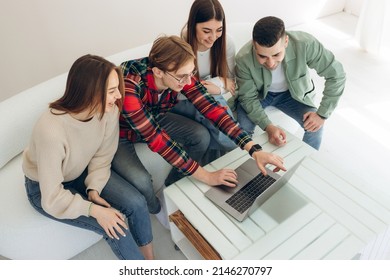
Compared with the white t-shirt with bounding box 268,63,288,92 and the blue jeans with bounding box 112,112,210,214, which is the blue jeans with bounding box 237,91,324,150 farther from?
the blue jeans with bounding box 112,112,210,214

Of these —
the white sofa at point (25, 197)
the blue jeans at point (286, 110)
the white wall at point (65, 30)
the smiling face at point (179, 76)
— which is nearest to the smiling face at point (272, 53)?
the blue jeans at point (286, 110)

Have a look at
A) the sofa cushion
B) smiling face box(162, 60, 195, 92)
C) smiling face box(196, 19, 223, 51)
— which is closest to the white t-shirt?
smiling face box(196, 19, 223, 51)

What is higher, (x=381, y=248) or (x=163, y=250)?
(x=381, y=248)

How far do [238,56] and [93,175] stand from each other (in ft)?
3.20

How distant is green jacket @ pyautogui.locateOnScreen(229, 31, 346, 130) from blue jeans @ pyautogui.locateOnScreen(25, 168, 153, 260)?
75cm

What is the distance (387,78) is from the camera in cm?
293

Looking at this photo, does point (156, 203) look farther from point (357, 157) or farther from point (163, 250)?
point (357, 157)

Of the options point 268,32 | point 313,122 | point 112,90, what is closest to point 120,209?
point 112,90

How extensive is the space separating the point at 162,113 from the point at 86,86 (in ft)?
1.82

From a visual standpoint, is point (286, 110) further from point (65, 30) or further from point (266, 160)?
Answer: point (65, 30)

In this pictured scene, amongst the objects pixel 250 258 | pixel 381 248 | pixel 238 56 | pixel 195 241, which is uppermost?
pixel 238 56

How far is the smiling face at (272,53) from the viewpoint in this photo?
1.68 metres

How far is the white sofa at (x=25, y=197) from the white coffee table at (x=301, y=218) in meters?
0.45
